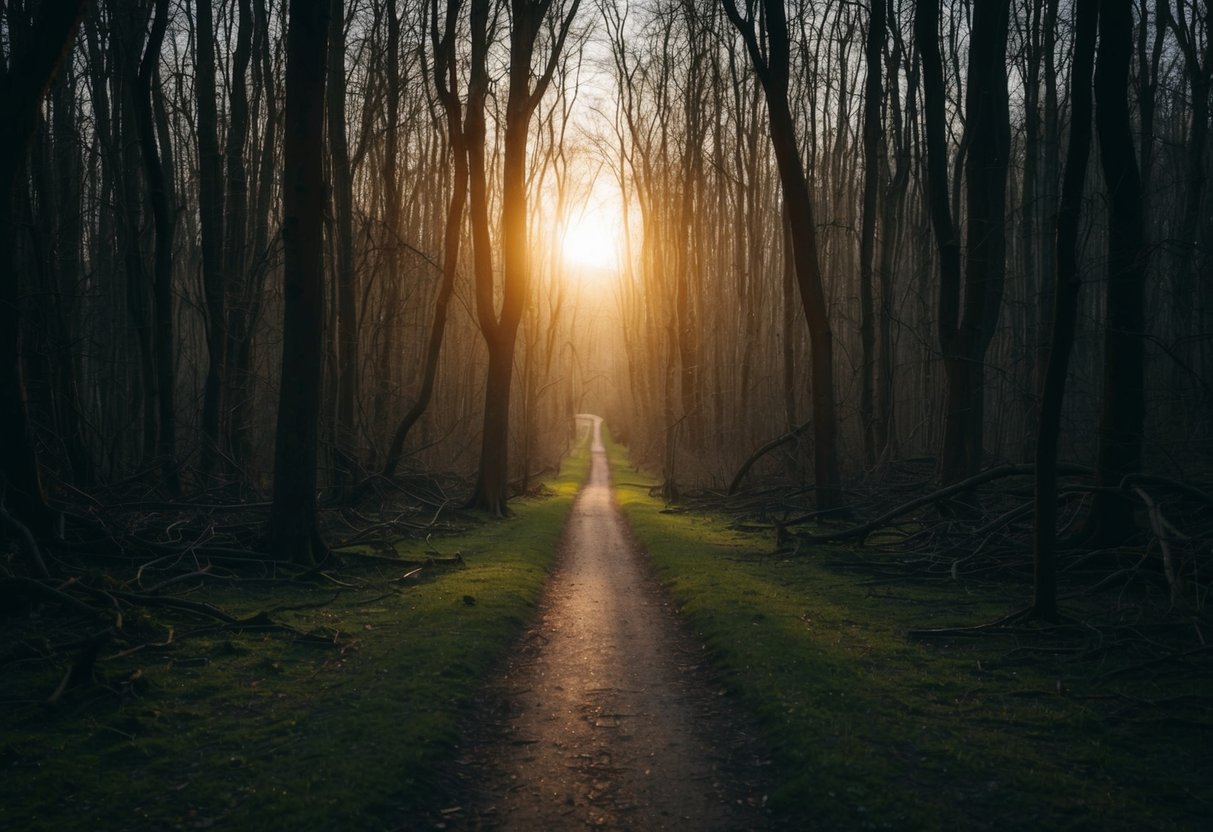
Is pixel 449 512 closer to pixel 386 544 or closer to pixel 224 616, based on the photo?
pixel 386 544

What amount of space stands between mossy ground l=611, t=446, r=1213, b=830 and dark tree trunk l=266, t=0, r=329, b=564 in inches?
212

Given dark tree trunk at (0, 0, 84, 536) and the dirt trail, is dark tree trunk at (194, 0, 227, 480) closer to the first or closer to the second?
dark tree trunk at (0, 0, 84, 536)

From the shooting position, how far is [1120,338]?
9086 mm

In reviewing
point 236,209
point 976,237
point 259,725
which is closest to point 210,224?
point 236,209

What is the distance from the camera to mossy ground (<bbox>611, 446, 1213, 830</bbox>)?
4.48 meters

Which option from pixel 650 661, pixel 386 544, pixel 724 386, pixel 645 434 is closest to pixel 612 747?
pixel 650 661

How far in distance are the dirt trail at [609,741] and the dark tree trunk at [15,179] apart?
5.54 m

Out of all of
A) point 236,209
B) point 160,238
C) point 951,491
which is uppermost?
point 236,209

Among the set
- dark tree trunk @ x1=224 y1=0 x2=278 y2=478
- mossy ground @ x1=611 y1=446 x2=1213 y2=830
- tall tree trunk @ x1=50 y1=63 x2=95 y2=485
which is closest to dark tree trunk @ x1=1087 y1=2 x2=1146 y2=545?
mossy ground @ x1=611 y1=446 x2=1213 y2=830

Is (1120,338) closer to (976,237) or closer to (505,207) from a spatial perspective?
(976,237)

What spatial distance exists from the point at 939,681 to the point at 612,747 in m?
2.81

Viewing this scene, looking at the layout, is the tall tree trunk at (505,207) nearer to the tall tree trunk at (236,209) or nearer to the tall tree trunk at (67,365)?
the tall tree trunk at (236,209)

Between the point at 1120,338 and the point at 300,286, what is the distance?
32.9ft

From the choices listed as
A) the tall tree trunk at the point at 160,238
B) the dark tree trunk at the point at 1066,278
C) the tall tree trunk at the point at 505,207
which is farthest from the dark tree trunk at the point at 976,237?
the tall tree trunk at the point at 160,238
